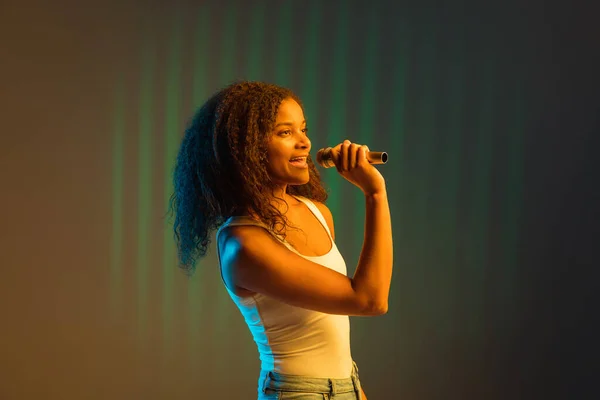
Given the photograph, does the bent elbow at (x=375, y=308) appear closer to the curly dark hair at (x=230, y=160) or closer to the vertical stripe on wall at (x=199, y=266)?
the curly dark hair at (x=230, y=160)

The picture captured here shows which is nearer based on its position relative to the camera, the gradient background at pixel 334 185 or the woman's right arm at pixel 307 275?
the woman's right arm at pixel 307 275

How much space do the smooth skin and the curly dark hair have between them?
2.4 inches

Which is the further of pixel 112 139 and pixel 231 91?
pixel 112 139

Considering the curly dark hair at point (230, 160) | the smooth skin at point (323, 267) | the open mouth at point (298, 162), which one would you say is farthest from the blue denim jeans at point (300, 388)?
the open mouth at point (298, 162)

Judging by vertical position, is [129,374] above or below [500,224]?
below

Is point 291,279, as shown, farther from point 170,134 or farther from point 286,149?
point 170,134

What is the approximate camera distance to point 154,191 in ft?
7.47

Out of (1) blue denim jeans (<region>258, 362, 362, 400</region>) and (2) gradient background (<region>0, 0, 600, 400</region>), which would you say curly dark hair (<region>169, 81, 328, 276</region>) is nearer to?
(1) blue denim jeans (<region>258, 362, 362, 400</region>)

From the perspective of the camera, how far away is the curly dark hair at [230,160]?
1.22 meters

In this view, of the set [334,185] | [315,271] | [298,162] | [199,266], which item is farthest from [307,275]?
[334,185]

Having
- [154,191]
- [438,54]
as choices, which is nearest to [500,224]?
[438,54]

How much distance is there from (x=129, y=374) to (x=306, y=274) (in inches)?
54.2

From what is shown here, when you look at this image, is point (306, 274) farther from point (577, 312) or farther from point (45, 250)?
point (577, 312)

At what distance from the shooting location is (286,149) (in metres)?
1.25
